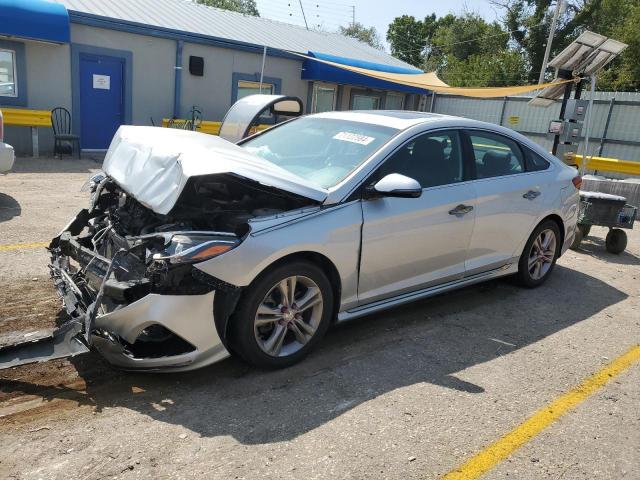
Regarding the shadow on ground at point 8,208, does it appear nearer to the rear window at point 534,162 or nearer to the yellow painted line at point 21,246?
the yellow painted line at point 21,246

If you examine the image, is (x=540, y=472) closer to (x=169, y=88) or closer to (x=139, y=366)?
(x=139, y=366)

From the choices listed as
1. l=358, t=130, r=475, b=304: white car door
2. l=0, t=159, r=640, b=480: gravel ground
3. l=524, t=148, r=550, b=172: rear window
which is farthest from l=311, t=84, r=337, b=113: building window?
l=0, t=159, r=640, b=480: gravel ground

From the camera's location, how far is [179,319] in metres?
3.04

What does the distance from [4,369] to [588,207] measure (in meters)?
6.96

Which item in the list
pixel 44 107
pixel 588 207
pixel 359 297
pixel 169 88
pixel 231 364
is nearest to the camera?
pixel 231 364

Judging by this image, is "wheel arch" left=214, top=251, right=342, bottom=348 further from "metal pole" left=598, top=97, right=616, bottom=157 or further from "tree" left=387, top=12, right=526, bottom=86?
"tree" left=387, top=12, right=526, bottom=86

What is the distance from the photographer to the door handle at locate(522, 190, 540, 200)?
5098 millimetres

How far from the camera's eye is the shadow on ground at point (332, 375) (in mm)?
3062

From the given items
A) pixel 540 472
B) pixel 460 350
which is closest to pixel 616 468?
pixel 540 472

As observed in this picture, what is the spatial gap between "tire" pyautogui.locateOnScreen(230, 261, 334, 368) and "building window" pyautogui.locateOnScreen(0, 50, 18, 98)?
37.8ft

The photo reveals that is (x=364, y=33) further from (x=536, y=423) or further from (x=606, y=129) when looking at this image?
(x=536, y=423)

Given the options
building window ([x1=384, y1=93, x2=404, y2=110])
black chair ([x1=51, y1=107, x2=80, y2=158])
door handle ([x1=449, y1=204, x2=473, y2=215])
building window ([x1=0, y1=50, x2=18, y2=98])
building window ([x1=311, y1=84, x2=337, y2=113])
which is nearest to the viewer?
door handle ([x1=449, y1=204, x2=473, y2=215])

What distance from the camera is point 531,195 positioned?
16.9ft

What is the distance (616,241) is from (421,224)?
484 centimetres
